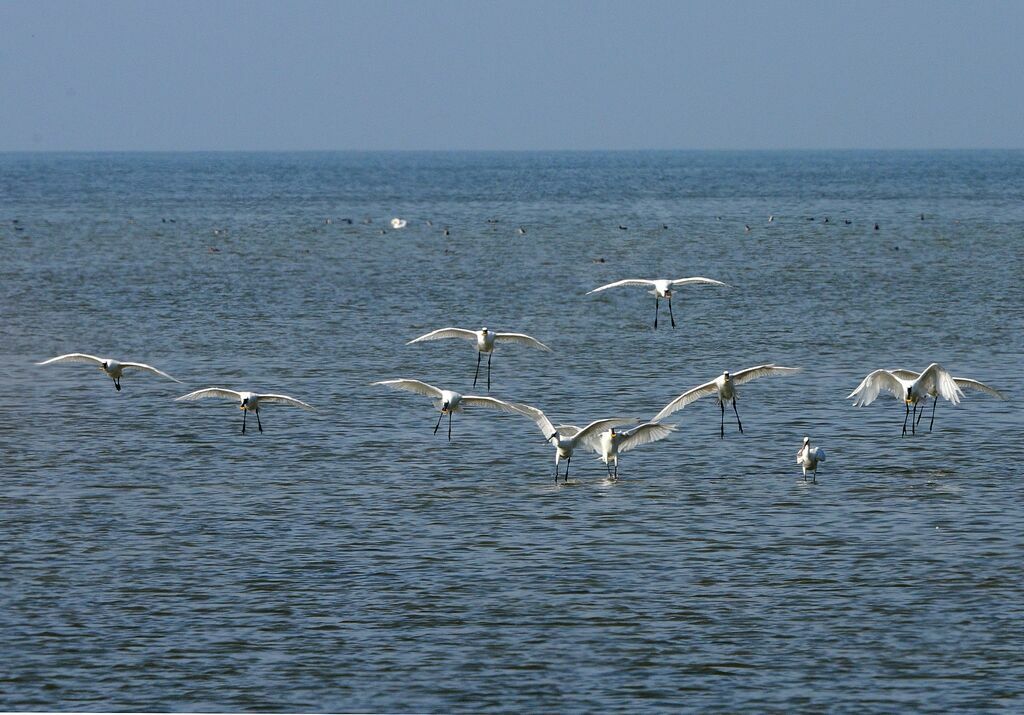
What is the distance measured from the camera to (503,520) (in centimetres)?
Answer: 2509

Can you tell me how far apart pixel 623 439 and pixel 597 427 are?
126 centimetres

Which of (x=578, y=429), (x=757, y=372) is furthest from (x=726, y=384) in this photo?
(x=578, y=429)

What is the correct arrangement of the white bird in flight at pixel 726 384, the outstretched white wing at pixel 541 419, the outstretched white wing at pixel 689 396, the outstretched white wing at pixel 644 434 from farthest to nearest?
the white bird in flight at pixel 726 384 → the outstretched white wing at pixel 689 396 → the outstretched white wing at pixel 644 434 → the outstretched white wing at pixel 541 419

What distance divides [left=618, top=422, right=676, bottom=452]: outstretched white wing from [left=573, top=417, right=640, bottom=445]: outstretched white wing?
66 centimetres

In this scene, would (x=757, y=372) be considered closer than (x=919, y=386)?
No

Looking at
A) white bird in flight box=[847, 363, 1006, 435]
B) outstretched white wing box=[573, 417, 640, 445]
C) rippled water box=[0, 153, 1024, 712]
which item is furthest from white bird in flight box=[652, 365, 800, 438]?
outstretched white wing box=[573, 417, 640, 445]

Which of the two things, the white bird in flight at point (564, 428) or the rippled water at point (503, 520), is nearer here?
the rippled water at point (503, 520)

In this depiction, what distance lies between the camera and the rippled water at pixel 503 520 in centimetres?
1828

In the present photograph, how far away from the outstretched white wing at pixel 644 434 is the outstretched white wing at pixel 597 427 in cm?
66

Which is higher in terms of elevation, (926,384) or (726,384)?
(926,384)

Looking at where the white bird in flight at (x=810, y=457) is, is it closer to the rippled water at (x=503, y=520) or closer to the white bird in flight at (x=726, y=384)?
the rippled water at (x=503, y=520)

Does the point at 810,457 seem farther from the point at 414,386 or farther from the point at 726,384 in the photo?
the point at 414,386

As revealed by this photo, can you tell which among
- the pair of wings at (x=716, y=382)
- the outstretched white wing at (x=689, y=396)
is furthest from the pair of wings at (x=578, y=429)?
the pair of wings at (x=716, y=382)

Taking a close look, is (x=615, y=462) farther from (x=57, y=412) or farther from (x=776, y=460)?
(x=57, y=412)
